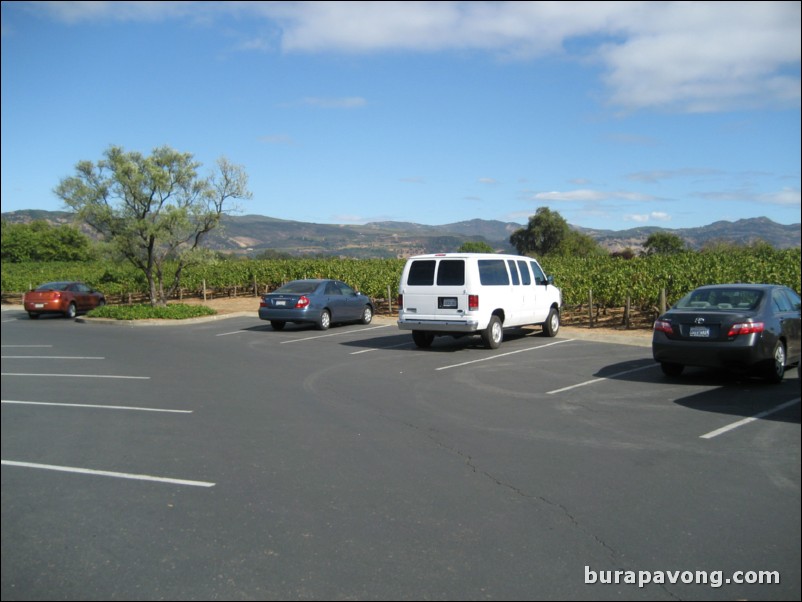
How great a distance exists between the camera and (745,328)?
22.5ft

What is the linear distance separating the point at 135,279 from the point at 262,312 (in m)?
17.8

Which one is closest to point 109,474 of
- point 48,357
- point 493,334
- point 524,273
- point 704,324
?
point 704,324

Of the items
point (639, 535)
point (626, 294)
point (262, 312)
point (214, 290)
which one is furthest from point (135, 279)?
point (639, 535)

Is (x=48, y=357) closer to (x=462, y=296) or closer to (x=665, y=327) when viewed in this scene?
(x=462, y=296)

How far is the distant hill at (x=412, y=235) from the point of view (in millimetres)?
5824

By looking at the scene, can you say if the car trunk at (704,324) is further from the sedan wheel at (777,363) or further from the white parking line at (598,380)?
the white parking line at (598,380)

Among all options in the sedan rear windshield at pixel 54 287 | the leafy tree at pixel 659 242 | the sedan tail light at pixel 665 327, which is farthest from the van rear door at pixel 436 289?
the leafy tree at pixel 659 242

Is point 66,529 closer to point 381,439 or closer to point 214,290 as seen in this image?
point 381,439

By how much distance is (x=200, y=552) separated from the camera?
4395 millimetres

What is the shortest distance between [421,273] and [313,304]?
6.28 metres

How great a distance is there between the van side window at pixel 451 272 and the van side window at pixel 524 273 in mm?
2146

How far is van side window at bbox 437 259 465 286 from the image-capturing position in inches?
579

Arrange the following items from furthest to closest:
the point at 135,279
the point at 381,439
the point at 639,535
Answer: the point at 135,279 → the point at 381,439 → the point at 639,535

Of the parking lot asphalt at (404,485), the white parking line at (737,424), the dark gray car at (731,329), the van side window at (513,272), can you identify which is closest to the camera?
the parking lot asphalt at (404,485)
